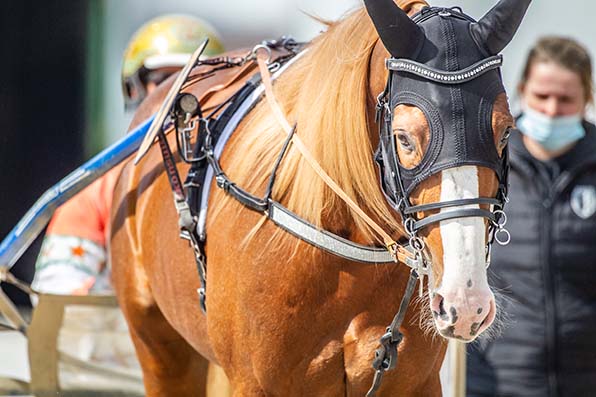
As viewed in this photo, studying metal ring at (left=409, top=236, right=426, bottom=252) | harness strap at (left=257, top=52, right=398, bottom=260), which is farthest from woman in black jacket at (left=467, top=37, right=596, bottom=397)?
metal ring at (left=409, top=236, right=426, bottom=252)

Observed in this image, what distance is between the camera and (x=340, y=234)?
279 cm

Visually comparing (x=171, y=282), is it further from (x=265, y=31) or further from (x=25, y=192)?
(x=265, y=31)

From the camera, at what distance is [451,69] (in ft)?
7.99

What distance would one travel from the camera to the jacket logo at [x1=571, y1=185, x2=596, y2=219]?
398 centimetres

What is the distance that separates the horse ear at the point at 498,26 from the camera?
2.50 metres

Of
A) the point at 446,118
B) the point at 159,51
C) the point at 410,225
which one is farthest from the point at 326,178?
the point at 159,51

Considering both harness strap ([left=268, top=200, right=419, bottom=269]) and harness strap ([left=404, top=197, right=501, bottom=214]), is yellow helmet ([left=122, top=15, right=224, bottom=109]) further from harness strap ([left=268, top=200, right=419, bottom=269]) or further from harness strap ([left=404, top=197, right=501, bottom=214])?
harness strap ([left=404, top=197, right=501, bottom=214])

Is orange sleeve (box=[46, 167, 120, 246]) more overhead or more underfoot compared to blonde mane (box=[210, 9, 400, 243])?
more underfoot

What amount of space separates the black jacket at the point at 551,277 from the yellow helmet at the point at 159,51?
5.61ft

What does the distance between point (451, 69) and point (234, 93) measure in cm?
110

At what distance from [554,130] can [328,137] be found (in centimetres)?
156

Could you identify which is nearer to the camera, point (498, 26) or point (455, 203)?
point (455, 203)

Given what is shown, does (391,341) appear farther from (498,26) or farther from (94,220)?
(94,220)

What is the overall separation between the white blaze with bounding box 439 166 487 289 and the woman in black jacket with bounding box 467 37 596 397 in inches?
64.3
